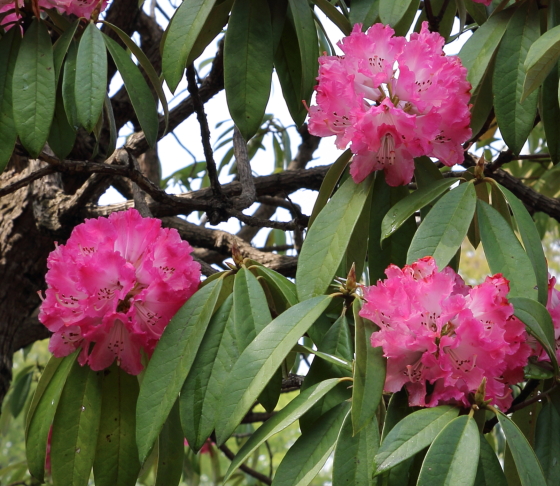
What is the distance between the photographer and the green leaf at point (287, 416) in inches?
25.9

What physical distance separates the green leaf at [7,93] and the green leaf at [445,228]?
576 mm

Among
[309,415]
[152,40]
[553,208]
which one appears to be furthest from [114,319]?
[152,40]

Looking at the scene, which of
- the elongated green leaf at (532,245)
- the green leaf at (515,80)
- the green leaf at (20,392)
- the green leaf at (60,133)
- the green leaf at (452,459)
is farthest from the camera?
the green leaf at (20,392)

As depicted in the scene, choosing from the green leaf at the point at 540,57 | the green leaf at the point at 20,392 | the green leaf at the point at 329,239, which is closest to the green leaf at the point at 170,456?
the green leaf at the point at 329,239

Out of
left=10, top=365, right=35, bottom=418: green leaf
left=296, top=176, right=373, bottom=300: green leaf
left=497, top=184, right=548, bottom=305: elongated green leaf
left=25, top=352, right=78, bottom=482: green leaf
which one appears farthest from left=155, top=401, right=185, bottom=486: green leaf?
left=10, top=365, right=35, bottom=418: green leaf

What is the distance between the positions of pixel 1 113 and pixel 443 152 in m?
0.63

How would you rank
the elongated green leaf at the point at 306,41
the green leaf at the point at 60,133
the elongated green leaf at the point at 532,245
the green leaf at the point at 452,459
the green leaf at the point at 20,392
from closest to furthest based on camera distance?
the green leaf at the point at 452,459 → the elongated green leaf at the point at 532,245 → the elongated green leaf at the point at 306,41 → the green leaf at the point at 60,133 → the green leaf at the point at 20,392

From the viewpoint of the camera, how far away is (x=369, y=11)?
1012mm

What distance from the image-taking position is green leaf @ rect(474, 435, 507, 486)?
0.61 meters

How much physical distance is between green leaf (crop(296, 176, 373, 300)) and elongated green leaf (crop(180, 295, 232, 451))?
→ 0.35 feet

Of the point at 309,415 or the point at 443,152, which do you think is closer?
the point at 309,415

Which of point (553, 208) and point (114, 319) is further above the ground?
point (553, 208)

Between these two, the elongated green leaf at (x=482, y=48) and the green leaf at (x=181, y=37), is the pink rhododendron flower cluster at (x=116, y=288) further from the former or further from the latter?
the elongated green leaf at (x=482, y=48)

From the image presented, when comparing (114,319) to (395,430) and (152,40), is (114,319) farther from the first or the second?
(152,40)
